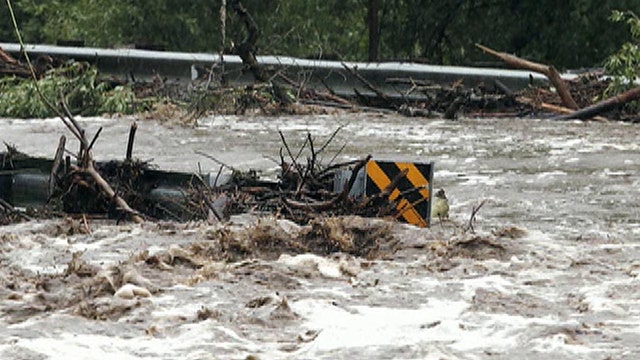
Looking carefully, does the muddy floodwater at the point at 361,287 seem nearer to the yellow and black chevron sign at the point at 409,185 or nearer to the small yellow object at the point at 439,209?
the small yellow object at the point at 439,209

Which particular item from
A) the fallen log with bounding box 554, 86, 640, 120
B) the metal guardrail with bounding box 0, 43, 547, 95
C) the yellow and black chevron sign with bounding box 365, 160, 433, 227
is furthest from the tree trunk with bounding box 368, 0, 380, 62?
the yellow and black chevron sign with bounding box 365, 160, 433, 227

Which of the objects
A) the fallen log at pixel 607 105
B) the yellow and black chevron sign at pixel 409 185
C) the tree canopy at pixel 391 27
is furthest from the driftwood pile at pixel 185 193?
the tree canopy at pixel 391 27

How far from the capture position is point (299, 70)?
17.4 meters

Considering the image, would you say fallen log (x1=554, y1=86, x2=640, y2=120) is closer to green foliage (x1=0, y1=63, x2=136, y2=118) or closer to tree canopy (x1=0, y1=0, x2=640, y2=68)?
green foliage (x1=0, y1=63, x2=136, y2=118)

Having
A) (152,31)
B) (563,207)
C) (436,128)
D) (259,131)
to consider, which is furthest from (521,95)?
(152,31)

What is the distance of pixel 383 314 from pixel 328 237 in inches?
64.8

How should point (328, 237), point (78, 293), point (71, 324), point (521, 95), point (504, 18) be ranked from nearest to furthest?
point (71, 324), point (78, 293), point (328, 237), point (521, 95), point (504, 18)

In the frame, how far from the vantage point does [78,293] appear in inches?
251

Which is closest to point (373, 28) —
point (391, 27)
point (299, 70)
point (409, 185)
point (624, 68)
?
point (391, 27)

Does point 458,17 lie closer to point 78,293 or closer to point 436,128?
point 436,128

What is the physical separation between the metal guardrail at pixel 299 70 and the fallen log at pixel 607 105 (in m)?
1.57

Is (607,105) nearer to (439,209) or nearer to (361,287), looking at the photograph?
(439,209)

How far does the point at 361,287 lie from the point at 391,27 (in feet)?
67.7

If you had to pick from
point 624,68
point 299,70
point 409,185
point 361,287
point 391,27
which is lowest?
point 361,287
